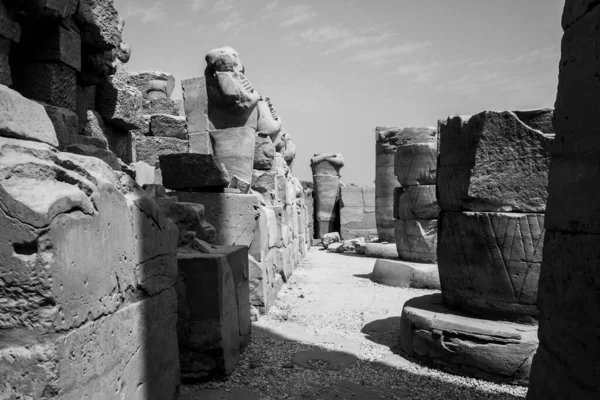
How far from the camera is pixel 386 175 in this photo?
43.8ft

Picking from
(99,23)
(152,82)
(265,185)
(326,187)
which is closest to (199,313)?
(99,23)

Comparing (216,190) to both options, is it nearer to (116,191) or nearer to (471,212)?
(471,212)

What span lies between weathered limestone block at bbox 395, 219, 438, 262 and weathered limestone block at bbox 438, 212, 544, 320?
15.0 ft

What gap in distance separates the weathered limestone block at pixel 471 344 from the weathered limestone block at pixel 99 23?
12.9 feet

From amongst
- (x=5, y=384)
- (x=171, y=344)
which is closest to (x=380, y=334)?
(x=171, y=344)

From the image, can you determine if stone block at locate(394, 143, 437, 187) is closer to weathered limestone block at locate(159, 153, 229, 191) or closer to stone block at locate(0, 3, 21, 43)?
weathered limestone block at locate(159, 153, 229, 191)

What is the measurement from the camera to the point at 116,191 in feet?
7.25

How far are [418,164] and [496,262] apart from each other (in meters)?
5.70

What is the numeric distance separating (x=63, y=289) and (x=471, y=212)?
344 cm

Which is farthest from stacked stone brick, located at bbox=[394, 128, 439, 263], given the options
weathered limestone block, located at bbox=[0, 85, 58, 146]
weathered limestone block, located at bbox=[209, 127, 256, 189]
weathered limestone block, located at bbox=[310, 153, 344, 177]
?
weathered limestone block, located at bbox=[310, 153, 344, 177]

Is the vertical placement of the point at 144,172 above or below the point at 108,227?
above

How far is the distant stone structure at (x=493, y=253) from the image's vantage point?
12.6 ft

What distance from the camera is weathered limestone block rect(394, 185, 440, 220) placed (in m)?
9.29

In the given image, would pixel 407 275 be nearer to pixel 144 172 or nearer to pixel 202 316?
pixel 144 172
